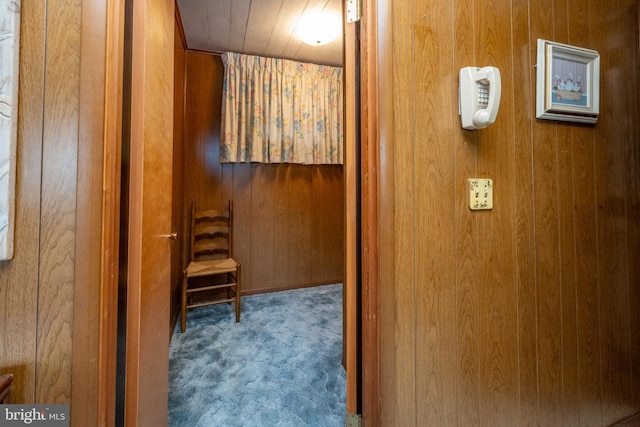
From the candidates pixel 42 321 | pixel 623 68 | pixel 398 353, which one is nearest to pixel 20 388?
pixel 42 321

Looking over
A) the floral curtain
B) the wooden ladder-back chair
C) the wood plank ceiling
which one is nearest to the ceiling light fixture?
the wood plank ceiling

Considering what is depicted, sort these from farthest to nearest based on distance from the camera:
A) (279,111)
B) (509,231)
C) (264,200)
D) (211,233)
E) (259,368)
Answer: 1. (264,200)
2. (279,111)
3. (211,233)
4. (259,368)
5. (509,231)

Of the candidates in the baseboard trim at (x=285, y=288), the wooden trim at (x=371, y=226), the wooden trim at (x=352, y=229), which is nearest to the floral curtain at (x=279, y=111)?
the baseboard trim at (x=285, y=288)

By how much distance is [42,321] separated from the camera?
72cm

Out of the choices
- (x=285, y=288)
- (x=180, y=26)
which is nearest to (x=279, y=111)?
(x=180, y=26)

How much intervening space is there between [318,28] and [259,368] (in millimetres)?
2717

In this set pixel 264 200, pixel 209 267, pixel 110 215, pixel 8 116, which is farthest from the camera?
pixel 264 200

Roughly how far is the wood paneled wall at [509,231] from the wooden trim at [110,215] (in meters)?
0.83

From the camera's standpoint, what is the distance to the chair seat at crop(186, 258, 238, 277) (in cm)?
242

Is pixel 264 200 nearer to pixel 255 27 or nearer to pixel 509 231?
pixel 255 27

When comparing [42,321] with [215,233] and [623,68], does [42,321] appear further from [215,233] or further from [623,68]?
[623,68]

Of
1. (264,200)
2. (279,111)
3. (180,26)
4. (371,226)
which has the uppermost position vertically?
(180,26)

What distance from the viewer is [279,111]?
118 inches

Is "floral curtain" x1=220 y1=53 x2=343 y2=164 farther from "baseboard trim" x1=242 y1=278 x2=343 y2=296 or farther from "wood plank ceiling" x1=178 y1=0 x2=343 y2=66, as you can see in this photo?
"baseboard trim" x1=242 y1=278 x2=343 y2=296
